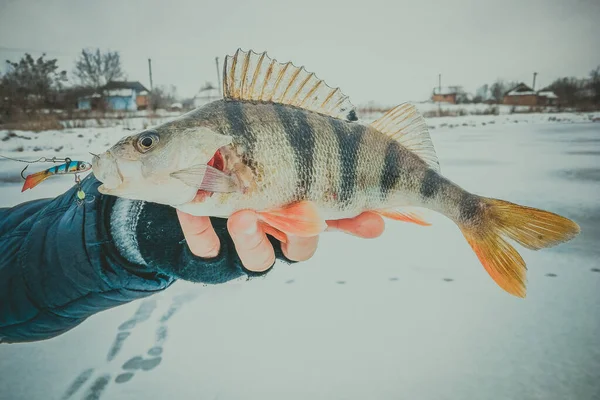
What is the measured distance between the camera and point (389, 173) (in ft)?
3.77

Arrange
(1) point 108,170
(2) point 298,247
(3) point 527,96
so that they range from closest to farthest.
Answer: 1. (1) point 108,170
2. (2) point 298,247
3. (3) point 527,96

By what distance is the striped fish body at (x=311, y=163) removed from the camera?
0.98 m

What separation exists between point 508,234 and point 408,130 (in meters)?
0.44

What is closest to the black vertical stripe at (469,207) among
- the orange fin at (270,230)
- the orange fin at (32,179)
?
the orange fin at (270,230)

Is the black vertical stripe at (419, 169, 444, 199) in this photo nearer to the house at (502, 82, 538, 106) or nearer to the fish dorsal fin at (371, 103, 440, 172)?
the fish dorsal fin at (371, 103, 440, 172)

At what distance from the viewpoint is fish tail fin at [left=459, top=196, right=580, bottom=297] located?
1039 millimetres

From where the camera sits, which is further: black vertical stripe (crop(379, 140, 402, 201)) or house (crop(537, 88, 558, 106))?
house (crop(537, 88, 558, 106))

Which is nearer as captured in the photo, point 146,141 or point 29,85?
point 146,141

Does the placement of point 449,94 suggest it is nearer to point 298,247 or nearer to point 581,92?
point 581,92

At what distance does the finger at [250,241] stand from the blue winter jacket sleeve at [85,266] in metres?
0.11

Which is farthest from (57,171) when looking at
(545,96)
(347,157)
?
(545,96)

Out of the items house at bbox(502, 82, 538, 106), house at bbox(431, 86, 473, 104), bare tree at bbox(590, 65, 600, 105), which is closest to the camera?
bare tree at bbox(590, 65, 600, 105)

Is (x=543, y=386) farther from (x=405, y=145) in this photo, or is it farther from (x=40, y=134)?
(x=40, y=134)

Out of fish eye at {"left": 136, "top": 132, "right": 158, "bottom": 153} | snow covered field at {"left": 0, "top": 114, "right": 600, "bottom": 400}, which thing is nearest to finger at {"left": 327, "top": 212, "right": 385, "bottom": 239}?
fish eye at {"left": 136, "top": 132, "right": 158, "bottom": 153}
